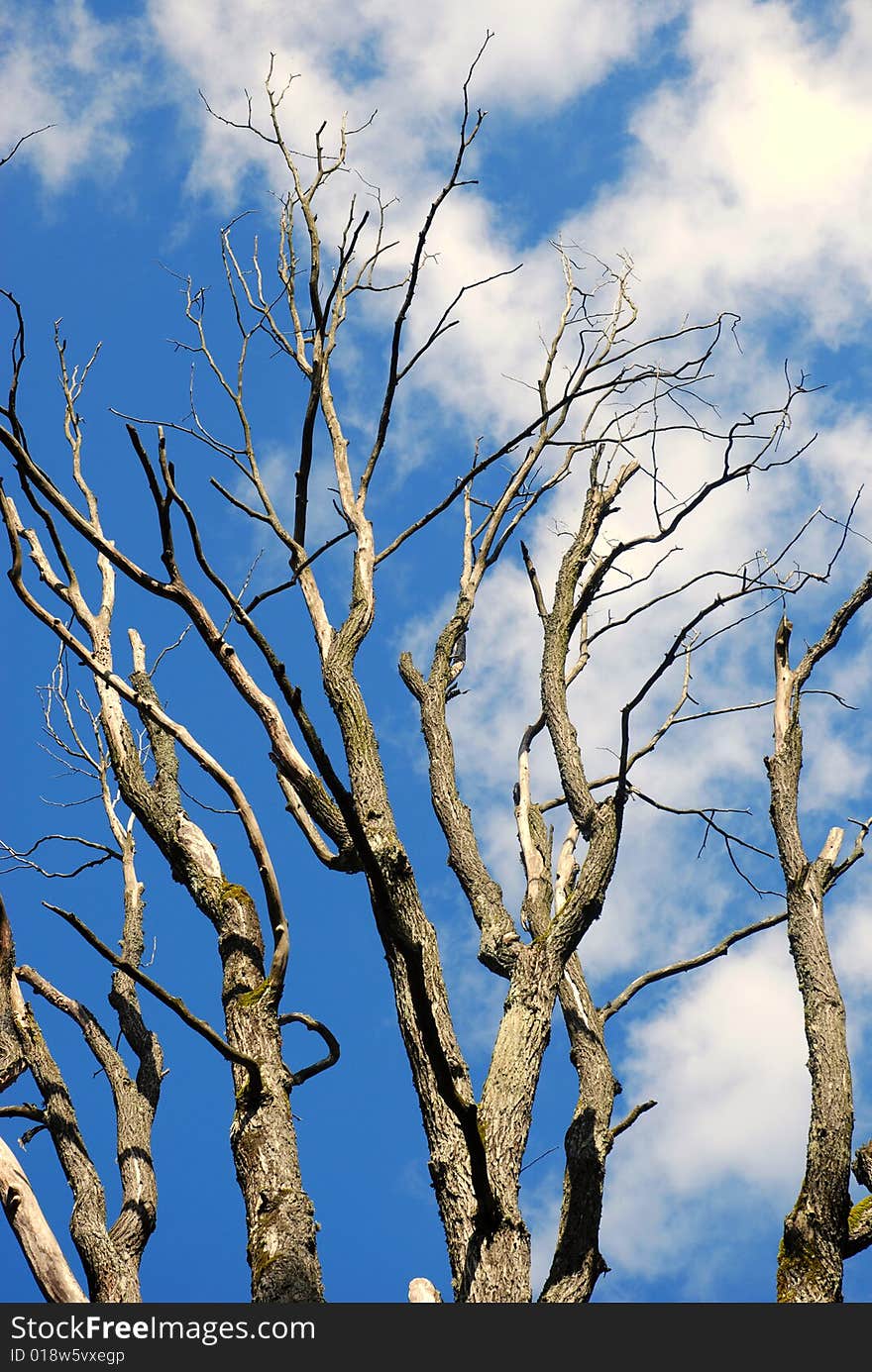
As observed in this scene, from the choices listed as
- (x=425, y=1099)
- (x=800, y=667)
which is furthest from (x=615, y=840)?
(x=800, y=667)

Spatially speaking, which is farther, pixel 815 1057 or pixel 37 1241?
pixel 815 1057

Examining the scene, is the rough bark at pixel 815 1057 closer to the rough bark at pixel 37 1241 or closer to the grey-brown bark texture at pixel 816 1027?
the grey-brown bark texture at pixel 816 1027

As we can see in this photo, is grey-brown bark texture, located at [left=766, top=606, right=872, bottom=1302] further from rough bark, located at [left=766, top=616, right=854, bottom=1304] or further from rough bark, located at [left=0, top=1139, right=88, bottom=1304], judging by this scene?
rough bark, located at [left=0, top=1139, right=88, bottom=1304]

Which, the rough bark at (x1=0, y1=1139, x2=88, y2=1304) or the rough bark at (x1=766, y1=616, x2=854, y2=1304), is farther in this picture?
the rough bark at (x1=766, y1=616, x2=854, y2=1304)

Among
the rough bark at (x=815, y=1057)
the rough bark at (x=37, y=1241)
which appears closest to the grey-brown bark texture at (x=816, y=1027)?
the rough bark at (x=815, y=1057)

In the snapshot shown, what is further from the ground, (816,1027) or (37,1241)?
(816,1027)

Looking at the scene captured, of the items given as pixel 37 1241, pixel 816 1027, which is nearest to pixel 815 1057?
pixel 816 1027

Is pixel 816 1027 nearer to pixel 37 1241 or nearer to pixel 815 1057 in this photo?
pixel 815 1057

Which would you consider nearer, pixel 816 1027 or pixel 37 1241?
pixel 37 1241

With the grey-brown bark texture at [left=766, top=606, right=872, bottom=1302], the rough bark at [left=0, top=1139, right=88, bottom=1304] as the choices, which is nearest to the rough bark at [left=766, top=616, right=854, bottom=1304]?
the grey-brown bark texture at [left=766, top=606, right=872, bottom=1302]

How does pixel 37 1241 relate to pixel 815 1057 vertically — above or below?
below

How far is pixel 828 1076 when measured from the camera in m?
4.94

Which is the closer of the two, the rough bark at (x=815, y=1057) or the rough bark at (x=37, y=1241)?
the rough bark at (x=37, y=1241)

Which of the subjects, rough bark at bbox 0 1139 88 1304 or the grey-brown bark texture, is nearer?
rough bark at bbox 0 1139 88 1304
